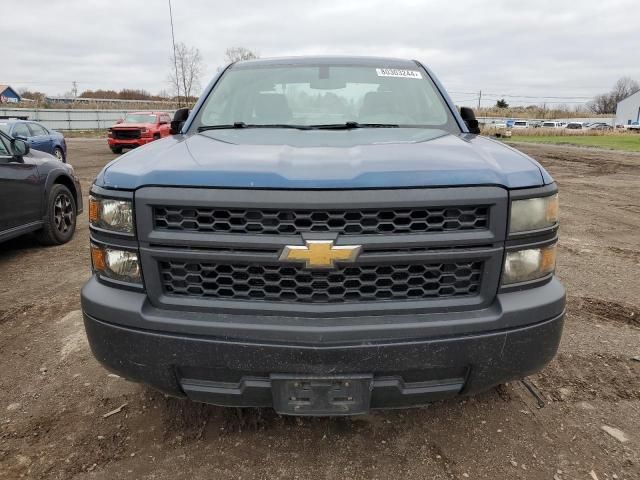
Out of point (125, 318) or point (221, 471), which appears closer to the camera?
point (125, 318)

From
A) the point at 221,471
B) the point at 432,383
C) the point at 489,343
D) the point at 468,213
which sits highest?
the point at 468,213

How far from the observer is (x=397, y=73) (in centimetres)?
346

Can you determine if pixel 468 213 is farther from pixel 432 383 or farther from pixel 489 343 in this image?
pixel 432 383

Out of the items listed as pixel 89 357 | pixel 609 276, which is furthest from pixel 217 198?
pixel 609 276

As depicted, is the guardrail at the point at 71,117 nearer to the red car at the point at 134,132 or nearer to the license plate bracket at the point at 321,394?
the red car at the point at 134,132

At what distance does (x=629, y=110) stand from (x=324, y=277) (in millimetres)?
98772

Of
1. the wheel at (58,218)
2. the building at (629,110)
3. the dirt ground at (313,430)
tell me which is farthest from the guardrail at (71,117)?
the building at (629,110)

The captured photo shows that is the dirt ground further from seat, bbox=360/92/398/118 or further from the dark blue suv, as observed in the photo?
the dark blue suv

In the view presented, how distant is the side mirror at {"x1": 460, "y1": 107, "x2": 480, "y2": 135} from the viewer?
3269mm

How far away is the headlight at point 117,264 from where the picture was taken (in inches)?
78.6

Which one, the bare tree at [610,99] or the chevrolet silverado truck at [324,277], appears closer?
the chevrolet silverado truck at [324,277]

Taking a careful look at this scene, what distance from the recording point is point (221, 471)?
86.7 inches

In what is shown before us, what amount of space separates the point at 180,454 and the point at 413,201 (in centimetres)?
162

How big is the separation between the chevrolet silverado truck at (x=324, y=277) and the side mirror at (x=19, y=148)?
377 cm
